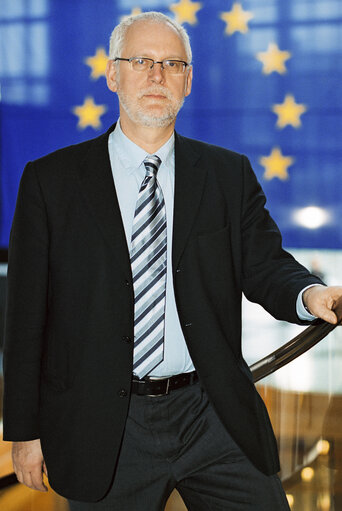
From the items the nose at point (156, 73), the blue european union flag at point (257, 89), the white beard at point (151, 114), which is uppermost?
the blue european union flag at point (257, 89)

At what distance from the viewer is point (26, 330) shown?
1655 mm

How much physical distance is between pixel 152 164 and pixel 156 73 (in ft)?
0.79

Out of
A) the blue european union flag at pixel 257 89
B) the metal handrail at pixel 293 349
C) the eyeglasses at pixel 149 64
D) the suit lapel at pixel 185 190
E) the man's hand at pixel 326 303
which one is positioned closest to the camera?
the man's hand at pixel 326 303

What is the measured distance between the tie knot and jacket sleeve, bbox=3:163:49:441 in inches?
11.9

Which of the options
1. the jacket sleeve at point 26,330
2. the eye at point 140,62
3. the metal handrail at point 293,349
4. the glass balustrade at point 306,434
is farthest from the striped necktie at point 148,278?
the glass balustrade at point 306,434

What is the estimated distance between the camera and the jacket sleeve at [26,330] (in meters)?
1.65

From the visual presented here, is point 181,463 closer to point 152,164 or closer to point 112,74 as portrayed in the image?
point 152,164

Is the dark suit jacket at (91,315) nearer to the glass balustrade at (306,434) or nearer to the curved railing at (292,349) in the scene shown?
the curved railing at (292,349)

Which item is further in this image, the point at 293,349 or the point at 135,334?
the point at 293,349

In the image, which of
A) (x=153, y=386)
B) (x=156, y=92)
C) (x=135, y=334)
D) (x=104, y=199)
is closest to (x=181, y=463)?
(x=153, y=386)

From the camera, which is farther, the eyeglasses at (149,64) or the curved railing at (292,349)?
the curved railing at (292,349)

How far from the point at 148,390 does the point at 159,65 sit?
85 centimetres

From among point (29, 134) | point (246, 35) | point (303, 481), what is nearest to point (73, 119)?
point (29, 134)

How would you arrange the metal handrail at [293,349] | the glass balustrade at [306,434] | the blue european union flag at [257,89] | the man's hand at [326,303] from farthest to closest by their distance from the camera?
1. the blue european union flag at [257,89]
2. the glass balustrade at [306,434]
3. the metal handrail at [293,349]
4. the man's hand at [326,303]
